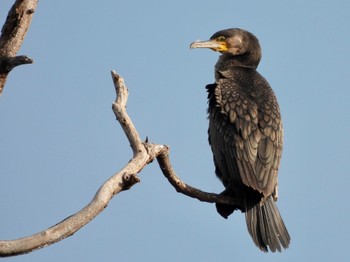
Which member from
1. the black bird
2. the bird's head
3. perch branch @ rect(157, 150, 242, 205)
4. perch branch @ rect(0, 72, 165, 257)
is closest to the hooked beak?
the bird's head

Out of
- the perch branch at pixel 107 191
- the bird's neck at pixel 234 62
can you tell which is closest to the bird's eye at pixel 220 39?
the bird's neck at pixel 234 62

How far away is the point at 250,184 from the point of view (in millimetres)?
6492

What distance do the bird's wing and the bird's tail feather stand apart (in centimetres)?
17

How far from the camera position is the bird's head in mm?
8148

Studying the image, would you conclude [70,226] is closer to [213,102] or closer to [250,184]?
[250,184]

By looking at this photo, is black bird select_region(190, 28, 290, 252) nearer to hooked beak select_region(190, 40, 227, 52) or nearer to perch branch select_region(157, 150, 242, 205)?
perch branch select_region(157, 150, 242, 205)

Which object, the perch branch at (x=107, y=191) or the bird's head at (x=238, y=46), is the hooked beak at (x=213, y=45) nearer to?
the bird's head at (x=238, y=46)

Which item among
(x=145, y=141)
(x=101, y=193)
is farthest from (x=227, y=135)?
(x=101, y=193)

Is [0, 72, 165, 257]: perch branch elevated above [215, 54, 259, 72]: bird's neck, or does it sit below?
below

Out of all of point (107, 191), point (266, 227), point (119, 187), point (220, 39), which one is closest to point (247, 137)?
point (266, 227)

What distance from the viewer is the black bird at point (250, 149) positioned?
6.59m

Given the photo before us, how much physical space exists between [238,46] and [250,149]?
1.74m

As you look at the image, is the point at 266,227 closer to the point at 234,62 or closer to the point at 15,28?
the point at 234,62

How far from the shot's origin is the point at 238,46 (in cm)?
816
